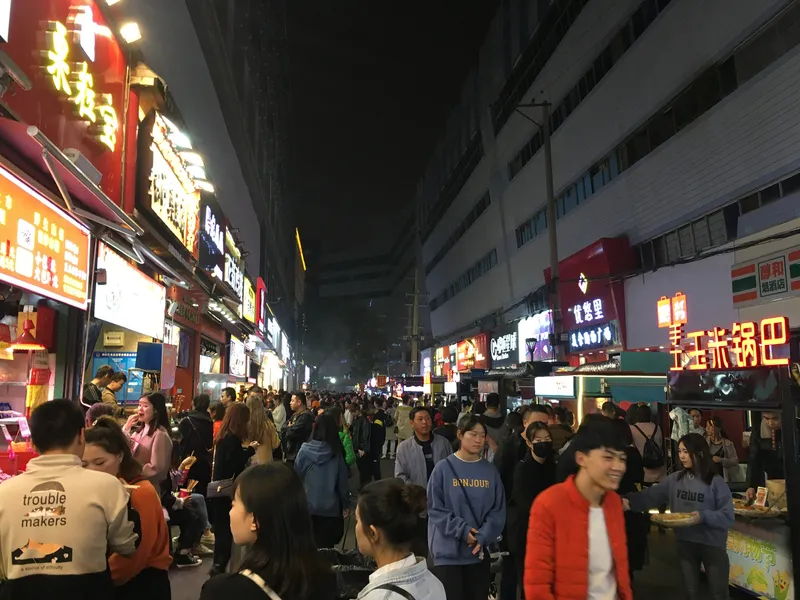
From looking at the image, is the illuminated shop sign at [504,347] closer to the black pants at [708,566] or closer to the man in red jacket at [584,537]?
the black pants at [708,566]

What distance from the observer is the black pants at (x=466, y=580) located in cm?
477

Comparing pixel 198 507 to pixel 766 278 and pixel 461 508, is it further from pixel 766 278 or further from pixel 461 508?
pixel 766 278

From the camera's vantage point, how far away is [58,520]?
9.46ft

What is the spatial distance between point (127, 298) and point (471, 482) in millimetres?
5902

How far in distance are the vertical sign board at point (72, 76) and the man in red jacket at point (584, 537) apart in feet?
18.4

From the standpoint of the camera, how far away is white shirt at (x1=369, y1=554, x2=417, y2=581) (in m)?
2.43

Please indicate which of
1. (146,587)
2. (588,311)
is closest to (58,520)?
(146,587)

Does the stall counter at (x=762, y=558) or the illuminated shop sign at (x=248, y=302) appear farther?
the illuminated shop sign at (x=248, y=302)

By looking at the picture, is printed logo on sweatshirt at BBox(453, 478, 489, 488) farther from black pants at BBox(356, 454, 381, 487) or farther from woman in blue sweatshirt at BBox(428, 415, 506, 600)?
black pants at BBox(356, 454, 381, 487)

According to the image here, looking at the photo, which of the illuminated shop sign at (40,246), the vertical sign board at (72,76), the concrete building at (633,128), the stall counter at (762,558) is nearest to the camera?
the illuminated shop sign at (40,246)

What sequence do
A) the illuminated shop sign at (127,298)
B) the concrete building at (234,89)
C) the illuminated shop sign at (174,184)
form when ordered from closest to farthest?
A: the illuminated shop sign at (127,298)
the illuminated shop sign at (174,184)
the concrete building at (234,89)

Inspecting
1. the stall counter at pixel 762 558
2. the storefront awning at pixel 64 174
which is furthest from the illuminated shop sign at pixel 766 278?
the storefront awning at pixel 64 174

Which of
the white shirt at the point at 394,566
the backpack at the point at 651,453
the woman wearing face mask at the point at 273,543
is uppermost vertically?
the woman wearing face mask at the point at 273,543

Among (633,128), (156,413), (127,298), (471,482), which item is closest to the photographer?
(471,482)
